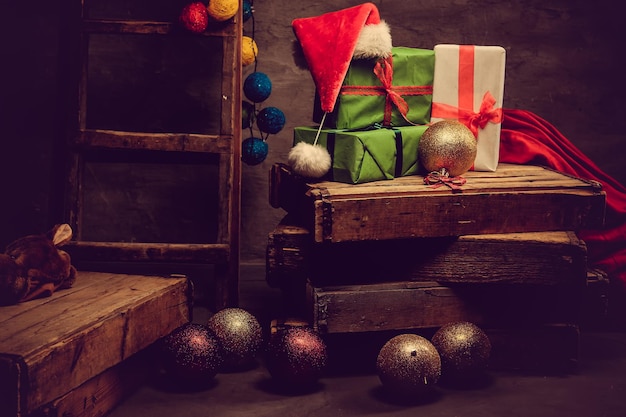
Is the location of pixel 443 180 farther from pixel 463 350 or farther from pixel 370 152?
pixel 463 350

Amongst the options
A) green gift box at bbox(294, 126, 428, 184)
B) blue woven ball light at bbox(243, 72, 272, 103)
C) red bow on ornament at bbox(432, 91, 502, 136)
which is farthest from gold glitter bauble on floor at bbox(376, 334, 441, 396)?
blue woven ball light at bbox(243, 72, 272, 103)

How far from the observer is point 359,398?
2641mm

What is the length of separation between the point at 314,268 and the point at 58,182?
1.38 metres

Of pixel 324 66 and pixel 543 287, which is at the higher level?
pixel 324 66

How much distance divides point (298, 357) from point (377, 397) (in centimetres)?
30

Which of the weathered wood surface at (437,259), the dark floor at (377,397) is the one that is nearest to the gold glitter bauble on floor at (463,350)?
the dark floor at (377,397)

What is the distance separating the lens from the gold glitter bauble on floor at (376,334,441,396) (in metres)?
2.54

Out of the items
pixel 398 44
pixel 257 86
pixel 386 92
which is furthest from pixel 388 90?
pixel 398 44

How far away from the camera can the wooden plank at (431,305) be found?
278 cm

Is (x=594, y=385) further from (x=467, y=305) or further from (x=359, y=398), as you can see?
(x=359, y=398)

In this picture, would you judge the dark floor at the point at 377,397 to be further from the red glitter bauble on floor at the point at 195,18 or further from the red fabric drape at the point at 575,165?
the red glitter bauble on floor at the point at 195,18

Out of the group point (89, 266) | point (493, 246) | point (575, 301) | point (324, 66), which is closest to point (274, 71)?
point (324, 66)

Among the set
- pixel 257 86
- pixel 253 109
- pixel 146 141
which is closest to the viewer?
pixel 146 141

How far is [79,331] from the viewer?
2266 mm
